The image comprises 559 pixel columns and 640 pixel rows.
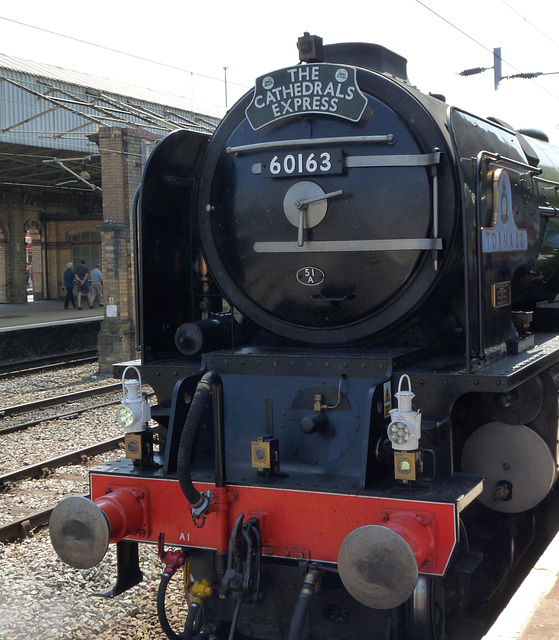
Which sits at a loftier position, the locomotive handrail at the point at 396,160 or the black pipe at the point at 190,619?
the locomotive handrail at the point at 396,160

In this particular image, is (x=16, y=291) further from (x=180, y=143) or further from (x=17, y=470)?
(x=180, y=143)

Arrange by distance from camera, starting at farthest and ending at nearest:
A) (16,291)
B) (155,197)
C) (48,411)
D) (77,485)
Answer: (16,291) → (48,411) → (77,485) → (155,197)

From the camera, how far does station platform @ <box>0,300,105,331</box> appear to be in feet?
58.6

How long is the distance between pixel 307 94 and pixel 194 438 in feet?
5.90

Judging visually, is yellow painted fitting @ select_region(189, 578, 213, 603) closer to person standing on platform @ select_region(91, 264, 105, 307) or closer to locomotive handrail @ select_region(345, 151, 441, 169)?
locomotive handrail @ select_region(345, 151, 441, 169)

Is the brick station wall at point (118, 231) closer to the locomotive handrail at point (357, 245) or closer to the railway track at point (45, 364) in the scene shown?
the railway track at point (45, 364)

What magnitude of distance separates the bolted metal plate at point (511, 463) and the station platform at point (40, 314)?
14.0 meters

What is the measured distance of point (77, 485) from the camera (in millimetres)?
6266

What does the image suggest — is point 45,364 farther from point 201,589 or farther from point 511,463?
point 511,463

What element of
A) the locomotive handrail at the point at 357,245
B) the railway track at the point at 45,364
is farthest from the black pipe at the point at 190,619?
the railway track at the point at 45,364

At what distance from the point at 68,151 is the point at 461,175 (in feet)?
50.7

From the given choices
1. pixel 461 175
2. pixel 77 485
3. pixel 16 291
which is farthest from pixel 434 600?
pixel 16 291

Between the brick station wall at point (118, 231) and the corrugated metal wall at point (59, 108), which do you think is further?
the corrugated metal wall at point (59, 108)

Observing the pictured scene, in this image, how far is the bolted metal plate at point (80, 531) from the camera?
10.6 feet
